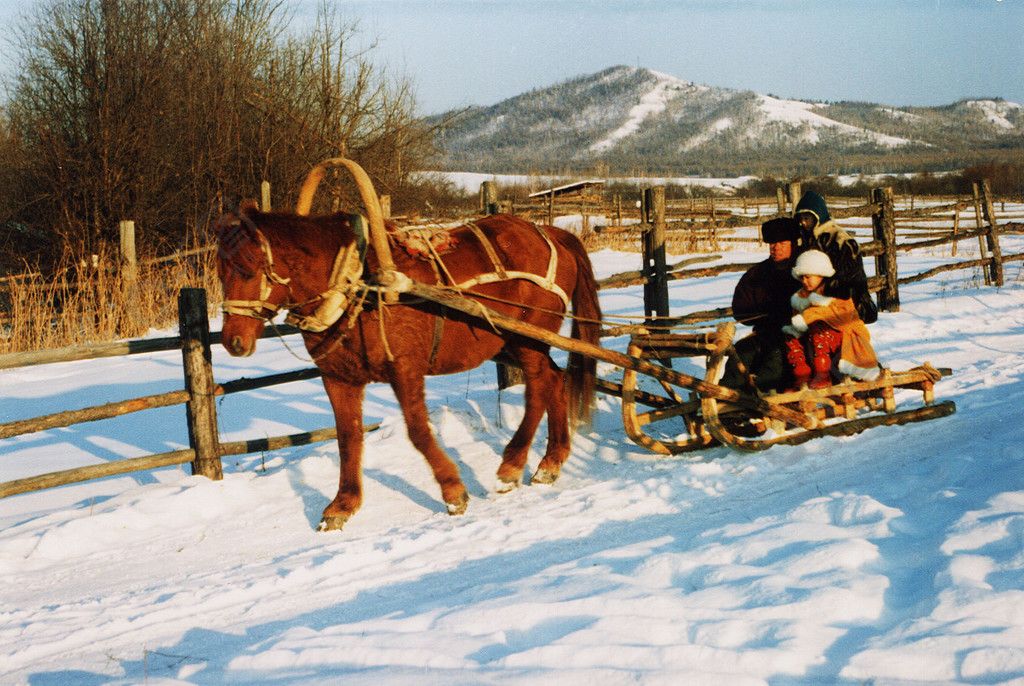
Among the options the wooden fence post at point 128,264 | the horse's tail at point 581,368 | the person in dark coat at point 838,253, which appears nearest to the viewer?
the person in dark coat at point 838,253

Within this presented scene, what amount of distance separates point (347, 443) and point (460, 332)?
91 centimetres

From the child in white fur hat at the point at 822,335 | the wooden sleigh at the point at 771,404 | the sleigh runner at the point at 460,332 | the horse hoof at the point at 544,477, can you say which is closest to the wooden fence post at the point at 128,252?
the sleigh runner at the point at 460,332

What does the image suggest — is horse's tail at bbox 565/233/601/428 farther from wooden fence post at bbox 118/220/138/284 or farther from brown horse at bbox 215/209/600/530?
wooden fence post at bbox 118/220/138/284

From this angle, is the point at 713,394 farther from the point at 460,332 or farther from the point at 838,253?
the point at 460,332

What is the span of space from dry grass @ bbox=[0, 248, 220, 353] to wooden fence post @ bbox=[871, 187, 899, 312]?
9346 millimetres

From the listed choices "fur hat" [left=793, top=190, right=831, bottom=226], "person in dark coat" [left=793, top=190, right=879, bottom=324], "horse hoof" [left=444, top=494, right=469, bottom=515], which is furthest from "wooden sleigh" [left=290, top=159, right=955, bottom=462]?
"fur hat" [left=793, top=190, right=831, bottom=226]

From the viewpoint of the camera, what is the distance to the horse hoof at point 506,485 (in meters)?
4.52

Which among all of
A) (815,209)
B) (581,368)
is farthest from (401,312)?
(815,209)

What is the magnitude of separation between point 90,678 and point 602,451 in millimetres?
3452

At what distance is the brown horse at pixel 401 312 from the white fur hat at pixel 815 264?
141cm

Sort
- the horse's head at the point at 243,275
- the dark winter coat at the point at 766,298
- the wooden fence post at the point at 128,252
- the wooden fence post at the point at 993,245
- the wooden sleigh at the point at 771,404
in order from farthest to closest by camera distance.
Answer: the wooden fence post at the point at 993,245 < the wooden fence post at the point at 128,252 < the dark winter coat at the point at 766,298 < the wooden sleigh at the point at 771,404 < the horse's head at the point at 243,275

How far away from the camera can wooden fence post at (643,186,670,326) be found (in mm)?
7574

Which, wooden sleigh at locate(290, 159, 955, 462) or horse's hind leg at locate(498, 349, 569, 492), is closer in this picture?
wooden sleigh at locate(290, 159, 955, 462)

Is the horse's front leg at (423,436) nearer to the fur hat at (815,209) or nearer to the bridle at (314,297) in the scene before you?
the bridle at (314,297)
